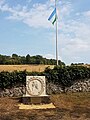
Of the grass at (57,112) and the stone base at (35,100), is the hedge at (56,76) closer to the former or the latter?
the grass at (57,112)

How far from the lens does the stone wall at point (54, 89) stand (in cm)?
2347

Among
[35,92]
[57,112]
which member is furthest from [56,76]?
[57,112]

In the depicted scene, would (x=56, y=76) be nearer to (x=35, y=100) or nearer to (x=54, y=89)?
(x=54, y=89)

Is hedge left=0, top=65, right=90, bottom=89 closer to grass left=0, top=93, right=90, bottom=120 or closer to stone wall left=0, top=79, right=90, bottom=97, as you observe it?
stone wall left=0, top=79, right=90, bottom=97

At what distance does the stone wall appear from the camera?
2347 centimetres

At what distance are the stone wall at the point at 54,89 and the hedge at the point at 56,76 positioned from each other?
32 cm

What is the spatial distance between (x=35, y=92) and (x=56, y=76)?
18.1 ft

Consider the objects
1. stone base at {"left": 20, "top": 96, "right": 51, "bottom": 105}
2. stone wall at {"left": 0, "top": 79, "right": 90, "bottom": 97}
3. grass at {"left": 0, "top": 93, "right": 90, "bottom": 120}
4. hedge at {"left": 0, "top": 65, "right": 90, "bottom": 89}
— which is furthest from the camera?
hedge at {"left": 0, "top": 65, "right": 90, "bottom": 89}

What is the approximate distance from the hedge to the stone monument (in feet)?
13.0

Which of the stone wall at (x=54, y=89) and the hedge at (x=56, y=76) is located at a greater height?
the hedge at (x=56, y=76)

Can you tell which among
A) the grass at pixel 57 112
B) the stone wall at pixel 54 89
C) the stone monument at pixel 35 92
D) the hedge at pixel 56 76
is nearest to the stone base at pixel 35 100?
the stone monument at pixel 35 92

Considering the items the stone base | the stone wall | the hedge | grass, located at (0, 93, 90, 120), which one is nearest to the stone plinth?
the stone base

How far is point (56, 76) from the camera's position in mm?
24484

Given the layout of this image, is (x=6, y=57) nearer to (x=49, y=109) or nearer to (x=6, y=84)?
(x=6, y=84)
